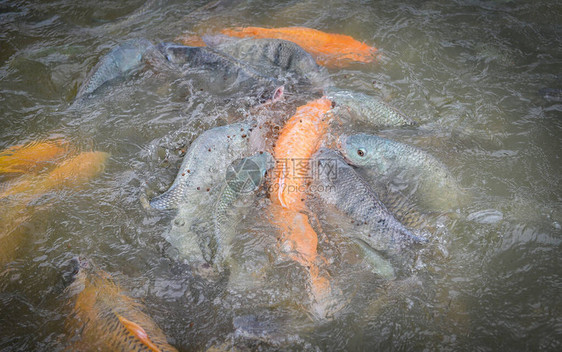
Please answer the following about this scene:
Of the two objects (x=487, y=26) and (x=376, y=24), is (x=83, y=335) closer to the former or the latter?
(x=376, y=24)

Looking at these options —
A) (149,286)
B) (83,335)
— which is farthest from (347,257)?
(83,335)

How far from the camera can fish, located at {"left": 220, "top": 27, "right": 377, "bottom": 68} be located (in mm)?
5379

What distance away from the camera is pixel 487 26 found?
5762mm

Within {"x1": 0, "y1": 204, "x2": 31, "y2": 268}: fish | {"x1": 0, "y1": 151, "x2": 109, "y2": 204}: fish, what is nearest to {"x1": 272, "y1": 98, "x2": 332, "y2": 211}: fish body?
{"x1": 0, "y1": 151, "x2": 109, "y2": 204}: fish

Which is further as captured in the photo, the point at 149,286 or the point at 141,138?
the point at 141,138

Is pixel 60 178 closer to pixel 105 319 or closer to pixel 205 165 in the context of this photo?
pixel 205 165

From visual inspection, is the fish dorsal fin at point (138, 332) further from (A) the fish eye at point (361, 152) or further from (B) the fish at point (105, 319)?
(A) the fish eye at point (361, 152)

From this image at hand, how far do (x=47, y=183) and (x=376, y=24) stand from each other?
4977mm

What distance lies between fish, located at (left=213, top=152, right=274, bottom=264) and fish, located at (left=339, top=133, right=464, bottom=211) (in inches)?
34.9

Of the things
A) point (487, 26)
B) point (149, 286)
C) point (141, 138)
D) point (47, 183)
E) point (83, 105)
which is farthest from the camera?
point (487, 26)

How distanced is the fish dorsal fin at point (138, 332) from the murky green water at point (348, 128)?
298 millimetres

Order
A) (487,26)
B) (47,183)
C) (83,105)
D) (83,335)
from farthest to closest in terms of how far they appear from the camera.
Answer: (487,26) < (83,105) < (47,183) < (83,335)

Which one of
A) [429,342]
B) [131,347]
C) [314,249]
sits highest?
[131,347]

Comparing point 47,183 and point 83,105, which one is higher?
point 83,105
